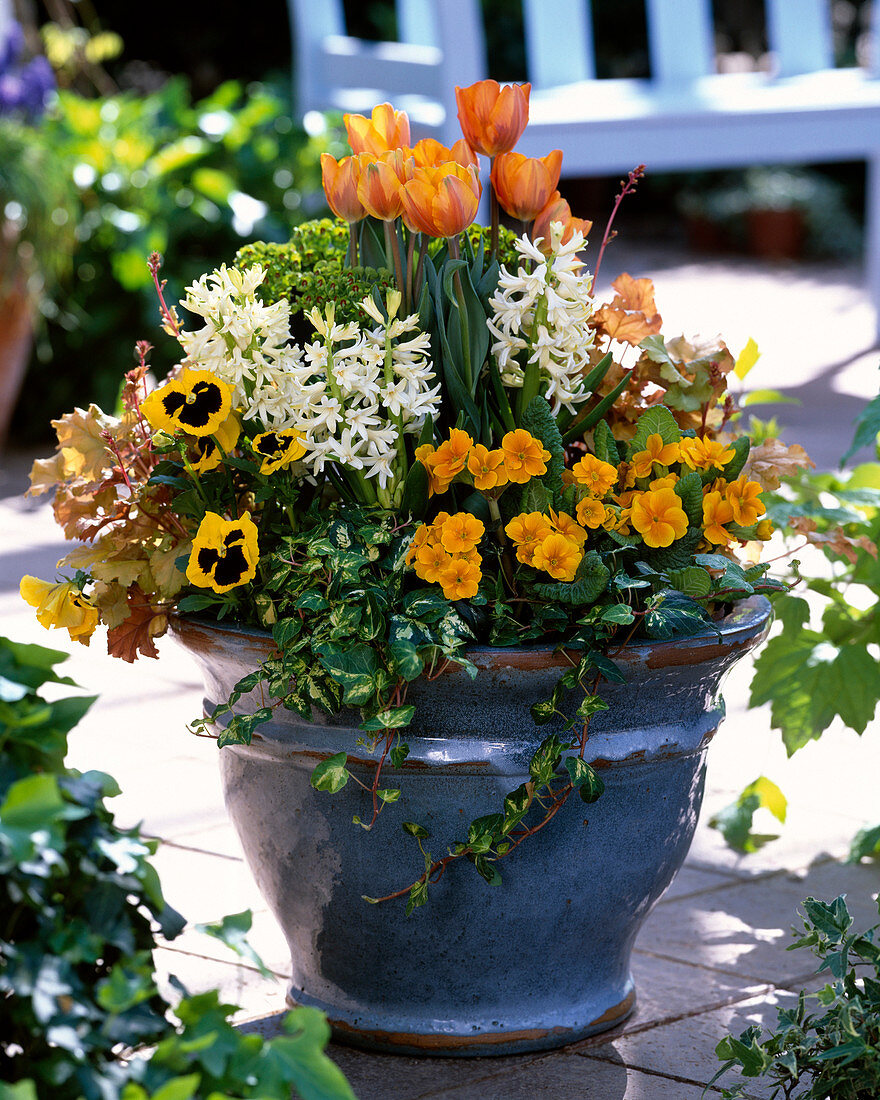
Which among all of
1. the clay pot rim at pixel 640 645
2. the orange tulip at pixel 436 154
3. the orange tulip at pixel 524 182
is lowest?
the clay pot rim at pixel 640 645

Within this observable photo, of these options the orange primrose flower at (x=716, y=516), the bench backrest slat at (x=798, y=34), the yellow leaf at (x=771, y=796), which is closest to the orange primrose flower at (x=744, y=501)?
the orange primrose flower at (x=716, y=516)

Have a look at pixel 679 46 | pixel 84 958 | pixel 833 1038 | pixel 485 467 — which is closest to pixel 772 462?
pixel 485 467

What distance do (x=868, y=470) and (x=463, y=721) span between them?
3.25ft

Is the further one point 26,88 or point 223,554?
point 26,88

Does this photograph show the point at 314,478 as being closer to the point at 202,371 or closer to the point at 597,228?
the point at 202,371

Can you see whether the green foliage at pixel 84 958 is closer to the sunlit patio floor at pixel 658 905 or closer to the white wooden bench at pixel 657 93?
the sunlit patio floor at pixel 658 905

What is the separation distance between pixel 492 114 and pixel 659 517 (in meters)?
0.48

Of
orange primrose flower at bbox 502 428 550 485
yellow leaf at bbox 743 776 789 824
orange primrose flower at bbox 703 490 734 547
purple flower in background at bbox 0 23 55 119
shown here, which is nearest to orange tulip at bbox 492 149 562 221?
orange primrose flower at bbox 502 428 550 485

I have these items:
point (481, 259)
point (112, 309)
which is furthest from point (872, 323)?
point (481, 259)

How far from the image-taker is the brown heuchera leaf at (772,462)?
5.41ft

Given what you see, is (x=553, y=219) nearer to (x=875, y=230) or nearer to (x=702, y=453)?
(x=702, y=453)

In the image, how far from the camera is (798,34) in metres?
6.31

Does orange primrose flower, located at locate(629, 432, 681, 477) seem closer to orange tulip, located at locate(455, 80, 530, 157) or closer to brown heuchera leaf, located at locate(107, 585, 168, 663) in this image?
orange tulip, located at locate(455, 80, 530, 157)

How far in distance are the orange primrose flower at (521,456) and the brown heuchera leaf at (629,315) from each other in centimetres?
32
